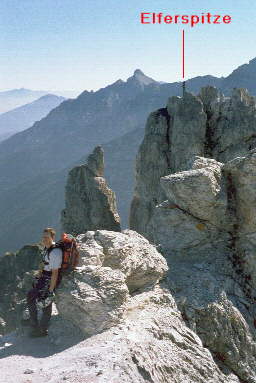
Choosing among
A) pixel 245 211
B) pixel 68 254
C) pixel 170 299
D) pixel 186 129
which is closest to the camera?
pixel 68 254

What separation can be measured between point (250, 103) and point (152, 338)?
171ft

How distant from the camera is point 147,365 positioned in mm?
11414

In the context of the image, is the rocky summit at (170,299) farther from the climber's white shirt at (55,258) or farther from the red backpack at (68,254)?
the climber's white shirt at (55,258)

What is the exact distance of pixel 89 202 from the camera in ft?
186

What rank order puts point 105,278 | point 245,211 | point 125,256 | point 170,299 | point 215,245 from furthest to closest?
point 215,245 < point 245,211 < point 125,256 < point 170,299 < point 105,278

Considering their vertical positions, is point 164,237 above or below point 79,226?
above

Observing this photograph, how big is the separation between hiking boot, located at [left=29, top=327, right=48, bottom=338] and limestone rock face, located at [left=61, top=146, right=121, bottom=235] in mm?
39821

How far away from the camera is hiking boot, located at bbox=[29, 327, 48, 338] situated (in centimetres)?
1462

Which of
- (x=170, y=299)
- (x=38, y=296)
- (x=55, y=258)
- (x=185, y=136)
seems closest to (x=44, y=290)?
(x=38, y=296)

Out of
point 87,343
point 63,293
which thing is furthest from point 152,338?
point 63,293

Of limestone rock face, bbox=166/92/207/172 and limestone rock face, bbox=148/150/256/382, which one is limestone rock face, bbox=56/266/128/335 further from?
limestone rock face, bbox=166/92/207/172

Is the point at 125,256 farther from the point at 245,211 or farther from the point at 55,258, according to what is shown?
the point at 245,211

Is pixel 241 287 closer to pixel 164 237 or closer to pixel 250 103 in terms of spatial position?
pixel 164 237

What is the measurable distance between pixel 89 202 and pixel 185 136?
1628 centimetres
